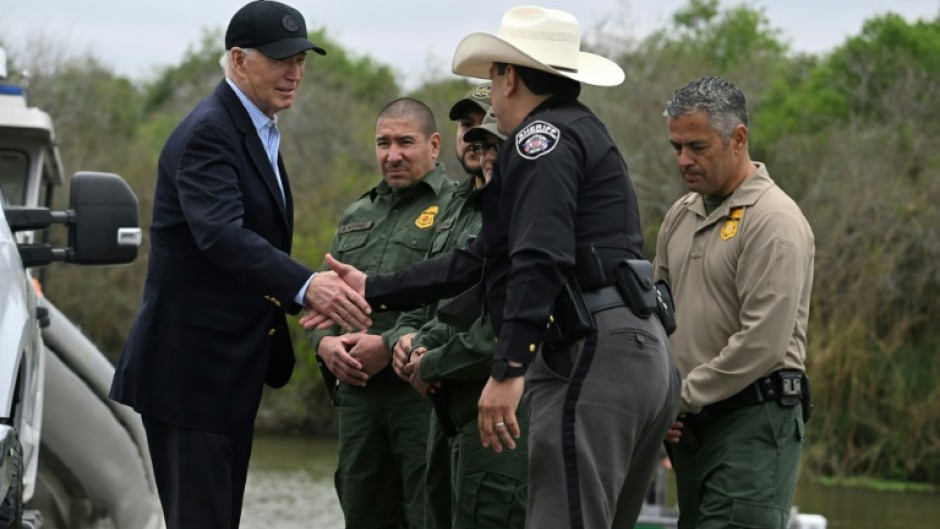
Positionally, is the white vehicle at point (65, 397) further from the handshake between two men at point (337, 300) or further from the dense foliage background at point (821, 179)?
the dense foliage background at point (821, 179)

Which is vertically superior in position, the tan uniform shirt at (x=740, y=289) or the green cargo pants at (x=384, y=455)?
the tan uniform shirt at (x=740, y=289)

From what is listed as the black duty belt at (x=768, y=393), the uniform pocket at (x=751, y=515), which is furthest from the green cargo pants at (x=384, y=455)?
the uniform pocket at (x=751, y=515)

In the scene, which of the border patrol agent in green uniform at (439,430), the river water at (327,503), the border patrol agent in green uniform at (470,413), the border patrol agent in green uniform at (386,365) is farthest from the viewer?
the river water at (327,503)

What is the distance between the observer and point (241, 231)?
5746mm

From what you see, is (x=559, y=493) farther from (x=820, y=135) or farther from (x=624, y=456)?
(x=820, y=135)

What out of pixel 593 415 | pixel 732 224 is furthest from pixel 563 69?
pixel 593 415

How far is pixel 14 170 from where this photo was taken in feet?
31.5

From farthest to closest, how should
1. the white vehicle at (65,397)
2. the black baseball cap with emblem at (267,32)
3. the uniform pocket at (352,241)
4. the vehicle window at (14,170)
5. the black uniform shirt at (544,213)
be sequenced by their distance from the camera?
the vehicle window at (14,170), the uniform pocket at (352,241), the black baseball cap with emblem at (267,32), the white vehicle at (65,397), the black uniform shirt at (544,213)

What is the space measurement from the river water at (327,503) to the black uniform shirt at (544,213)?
540 inches

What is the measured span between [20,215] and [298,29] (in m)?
1.32

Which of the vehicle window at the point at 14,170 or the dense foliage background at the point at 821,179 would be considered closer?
the vehicle window at the point at 14,170

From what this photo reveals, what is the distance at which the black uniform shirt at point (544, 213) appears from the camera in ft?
16.5

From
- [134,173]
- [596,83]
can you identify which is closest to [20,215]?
[596,83]

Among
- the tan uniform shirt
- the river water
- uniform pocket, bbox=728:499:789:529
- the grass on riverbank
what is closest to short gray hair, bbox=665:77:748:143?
the tan uniform shirt
